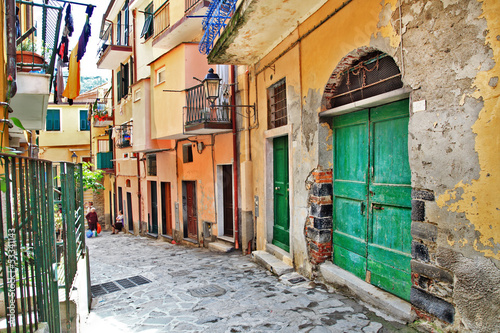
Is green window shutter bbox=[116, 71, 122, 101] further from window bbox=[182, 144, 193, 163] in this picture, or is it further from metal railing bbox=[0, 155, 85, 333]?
metal railing bbox=[0, 155, 85, 333]

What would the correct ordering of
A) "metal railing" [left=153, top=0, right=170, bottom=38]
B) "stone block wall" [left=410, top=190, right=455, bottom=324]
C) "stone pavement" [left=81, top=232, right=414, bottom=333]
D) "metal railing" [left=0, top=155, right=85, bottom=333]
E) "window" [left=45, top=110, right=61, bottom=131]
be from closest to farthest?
"metal railing" [left=0, top=155, right=85, bottom=333], "stone block wall" [left=410, top=190, right=455, bottom=324], "stone pavement" [left=81, top=232, right=414, bottom=333], "metal railing" [left=153, top=0, right=170, bottom=38], "window" [left=45, top=110, right=61, bottom=131]

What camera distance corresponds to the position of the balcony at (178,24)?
1034 centimetres

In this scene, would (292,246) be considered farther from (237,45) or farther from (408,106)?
(237,45)

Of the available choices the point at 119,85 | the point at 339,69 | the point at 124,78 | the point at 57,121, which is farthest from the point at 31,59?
the point at 57,121

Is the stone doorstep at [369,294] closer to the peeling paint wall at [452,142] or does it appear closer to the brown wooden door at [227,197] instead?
the peeling paint wall at [452,142]

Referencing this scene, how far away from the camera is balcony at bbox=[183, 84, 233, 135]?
30.9 ft

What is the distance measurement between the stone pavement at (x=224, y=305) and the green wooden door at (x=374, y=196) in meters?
0.53

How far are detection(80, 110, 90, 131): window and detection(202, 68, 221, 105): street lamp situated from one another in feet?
66.0

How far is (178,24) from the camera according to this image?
11109 millimetres

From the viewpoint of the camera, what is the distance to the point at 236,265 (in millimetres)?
7543

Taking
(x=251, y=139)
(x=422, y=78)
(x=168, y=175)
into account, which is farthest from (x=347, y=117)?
(x=168, y=175)

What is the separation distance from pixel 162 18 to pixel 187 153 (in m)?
4.82

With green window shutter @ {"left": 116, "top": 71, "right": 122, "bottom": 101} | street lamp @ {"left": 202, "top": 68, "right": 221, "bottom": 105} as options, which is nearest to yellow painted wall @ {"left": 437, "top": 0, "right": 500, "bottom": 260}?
street lamp @ {"left": 202, "top": 68, "right": 221, "bottom": 105}

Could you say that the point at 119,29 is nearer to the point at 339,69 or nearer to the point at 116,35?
the point at 116,35
